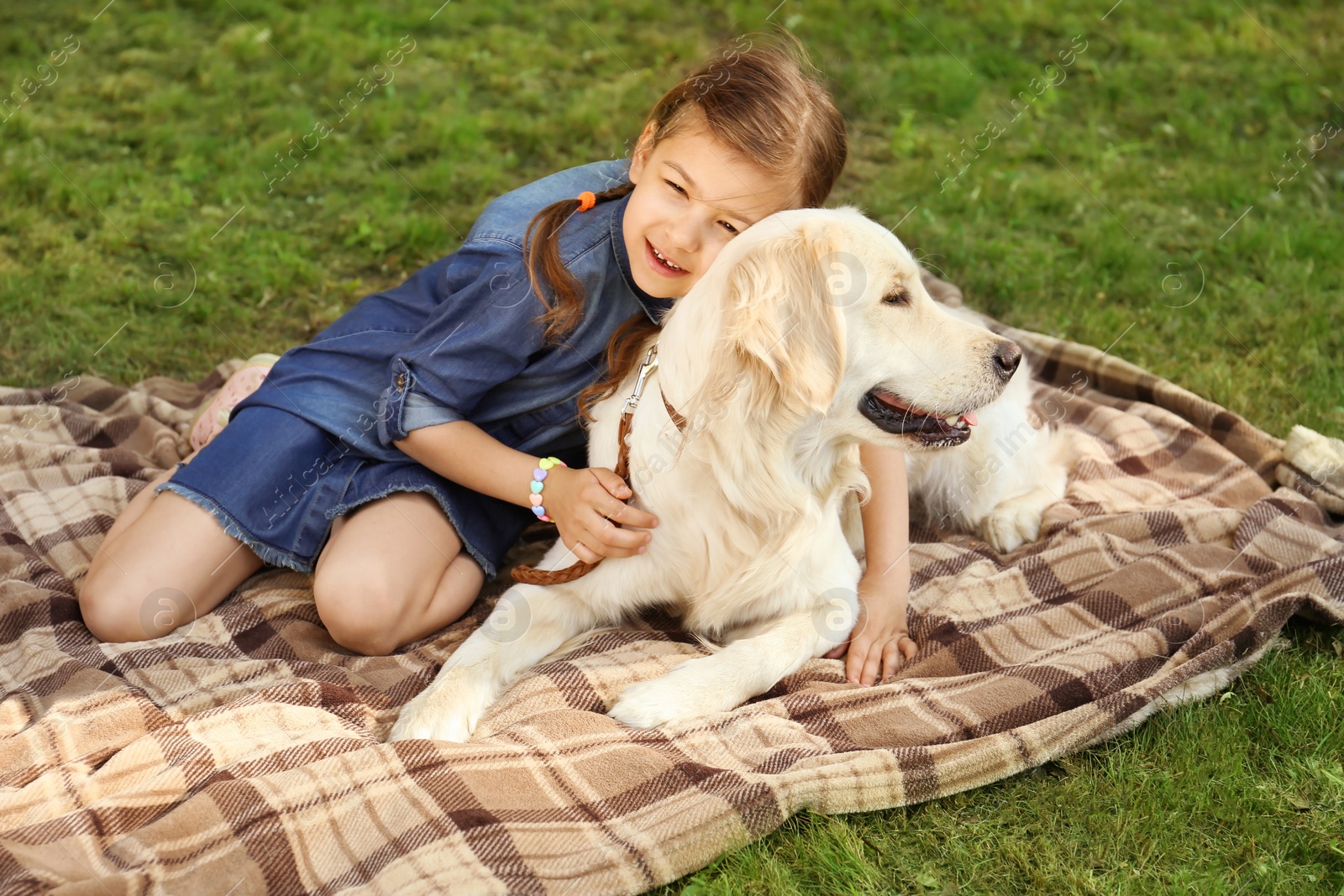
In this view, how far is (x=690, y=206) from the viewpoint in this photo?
247cm

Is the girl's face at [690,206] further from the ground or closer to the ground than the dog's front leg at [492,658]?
further from the ground

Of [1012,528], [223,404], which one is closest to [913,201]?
[1012,528]

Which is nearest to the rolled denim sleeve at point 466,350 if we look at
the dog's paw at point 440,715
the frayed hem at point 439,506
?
the frayed hem at point 439,506

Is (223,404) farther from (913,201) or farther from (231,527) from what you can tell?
(913,201)

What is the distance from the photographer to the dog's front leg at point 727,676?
2252 mm

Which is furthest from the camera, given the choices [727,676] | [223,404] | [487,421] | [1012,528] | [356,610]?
[223,404]

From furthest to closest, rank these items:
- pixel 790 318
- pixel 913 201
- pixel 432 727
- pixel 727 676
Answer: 1. pixel 913 201
2. pixel 727 676
3. pixel 432 727
4. pixel 790 318

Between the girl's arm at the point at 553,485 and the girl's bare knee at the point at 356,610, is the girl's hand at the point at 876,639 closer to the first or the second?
the girl's arm at the point at 553,485

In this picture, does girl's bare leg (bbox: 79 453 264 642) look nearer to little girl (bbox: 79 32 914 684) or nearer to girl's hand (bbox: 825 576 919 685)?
little girl (bbox: 79 32 914 684)

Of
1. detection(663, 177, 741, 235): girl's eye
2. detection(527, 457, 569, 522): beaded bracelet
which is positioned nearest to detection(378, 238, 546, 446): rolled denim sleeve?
detection(527, 457, 569, 522): beaded bracelet

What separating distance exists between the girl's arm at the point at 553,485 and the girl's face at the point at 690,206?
0.50 m

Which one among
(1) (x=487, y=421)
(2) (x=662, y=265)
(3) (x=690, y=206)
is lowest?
(1) (x=487, y=421)

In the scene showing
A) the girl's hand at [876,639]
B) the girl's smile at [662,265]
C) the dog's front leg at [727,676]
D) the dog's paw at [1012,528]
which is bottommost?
the dog's paw at [1012,528]

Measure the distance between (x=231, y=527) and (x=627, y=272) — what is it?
1172 millimetres
